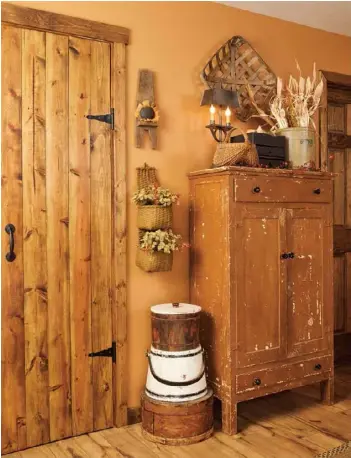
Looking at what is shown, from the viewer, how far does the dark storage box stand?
3.11 meters

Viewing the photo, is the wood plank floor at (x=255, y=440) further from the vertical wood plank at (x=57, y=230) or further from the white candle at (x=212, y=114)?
the white candle at (x=212, y=114)

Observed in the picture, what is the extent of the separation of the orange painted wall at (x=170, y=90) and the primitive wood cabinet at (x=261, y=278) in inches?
7.1

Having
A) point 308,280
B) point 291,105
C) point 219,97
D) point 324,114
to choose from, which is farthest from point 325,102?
point 308,280

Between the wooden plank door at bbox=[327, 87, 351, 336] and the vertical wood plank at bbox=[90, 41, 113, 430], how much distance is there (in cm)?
196

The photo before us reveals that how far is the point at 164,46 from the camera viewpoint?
3.12 m

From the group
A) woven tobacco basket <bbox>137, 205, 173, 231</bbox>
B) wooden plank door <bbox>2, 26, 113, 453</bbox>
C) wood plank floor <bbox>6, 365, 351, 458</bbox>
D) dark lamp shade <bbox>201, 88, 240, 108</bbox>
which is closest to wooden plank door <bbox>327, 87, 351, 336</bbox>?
wood plank floor <bbox>6, 365, 351, 458</bbox>

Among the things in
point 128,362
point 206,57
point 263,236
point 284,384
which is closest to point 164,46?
point 206,57

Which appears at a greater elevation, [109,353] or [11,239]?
[11,239]

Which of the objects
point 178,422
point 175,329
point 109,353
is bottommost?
point 178,422

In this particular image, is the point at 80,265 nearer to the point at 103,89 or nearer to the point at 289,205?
the point at 103,89

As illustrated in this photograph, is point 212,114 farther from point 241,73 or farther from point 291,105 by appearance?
point 291,105

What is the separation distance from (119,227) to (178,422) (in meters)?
1.11

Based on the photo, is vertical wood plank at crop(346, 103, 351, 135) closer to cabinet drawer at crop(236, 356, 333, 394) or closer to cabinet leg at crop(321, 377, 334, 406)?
cabinet drawer at crop(236, 356, 333, 394)

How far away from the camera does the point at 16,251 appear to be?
106 inches
